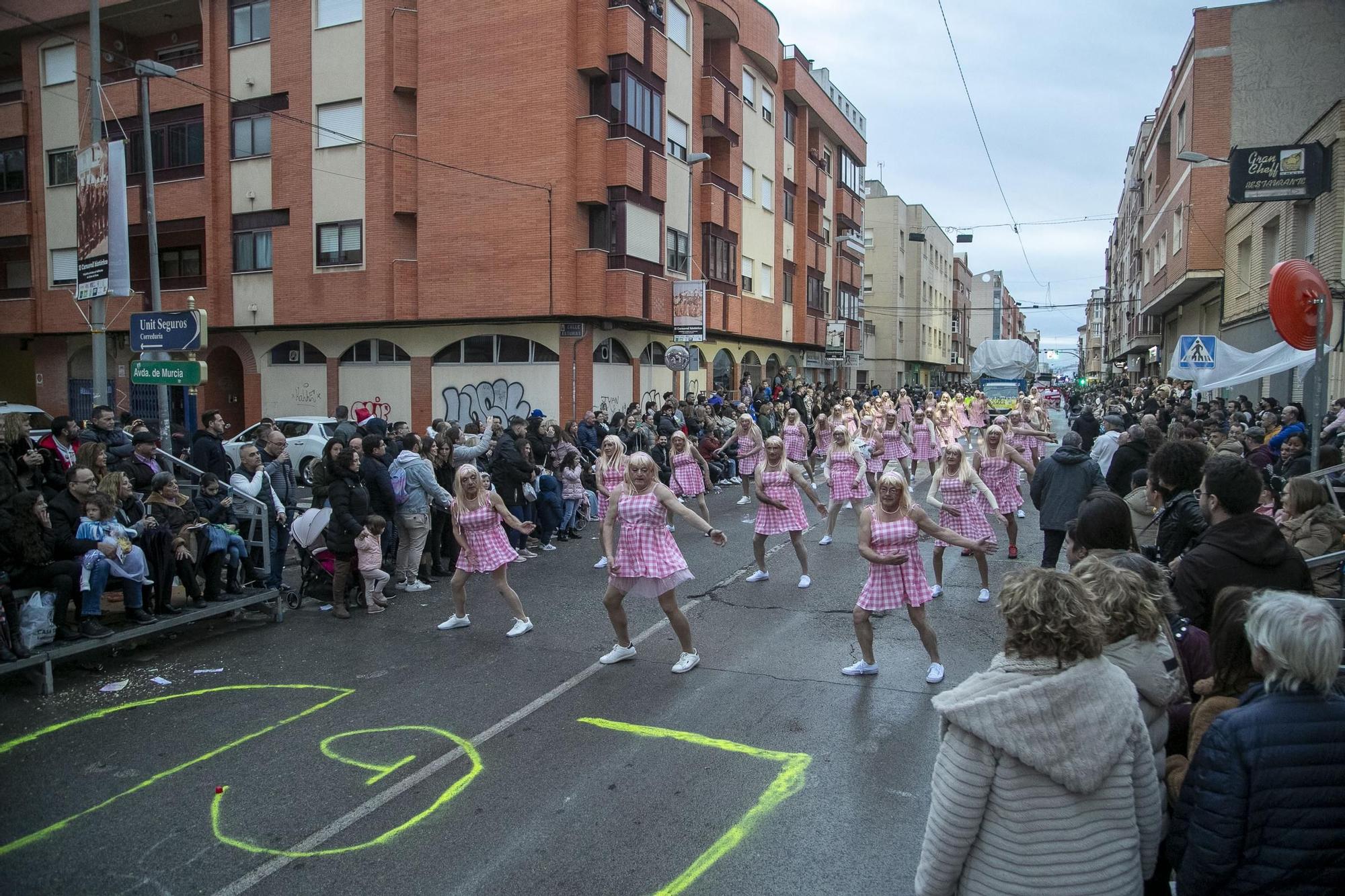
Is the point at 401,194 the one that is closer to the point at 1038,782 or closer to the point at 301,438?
the point at 301,438

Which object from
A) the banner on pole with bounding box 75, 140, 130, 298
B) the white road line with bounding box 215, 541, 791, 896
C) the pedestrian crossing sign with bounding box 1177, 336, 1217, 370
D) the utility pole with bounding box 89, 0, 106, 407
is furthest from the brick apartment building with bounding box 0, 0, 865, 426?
the white road line with bounding box 215, 541, 791, 896

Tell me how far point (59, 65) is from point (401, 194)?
519 inches

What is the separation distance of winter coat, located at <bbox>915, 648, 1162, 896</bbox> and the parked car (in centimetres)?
1821

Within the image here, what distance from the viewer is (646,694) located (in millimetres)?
6621

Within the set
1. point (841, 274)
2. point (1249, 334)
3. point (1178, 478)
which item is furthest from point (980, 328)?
point (1178, 478)

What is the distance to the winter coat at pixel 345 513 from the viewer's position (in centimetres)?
928

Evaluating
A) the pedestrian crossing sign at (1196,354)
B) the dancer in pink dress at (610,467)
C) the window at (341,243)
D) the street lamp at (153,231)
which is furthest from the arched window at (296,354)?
the pedestrian crossing sign at (1196,354)

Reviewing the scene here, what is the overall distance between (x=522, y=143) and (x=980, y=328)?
110757mm

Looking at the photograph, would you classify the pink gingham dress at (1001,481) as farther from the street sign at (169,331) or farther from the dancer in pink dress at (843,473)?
the street sign at (169,331)

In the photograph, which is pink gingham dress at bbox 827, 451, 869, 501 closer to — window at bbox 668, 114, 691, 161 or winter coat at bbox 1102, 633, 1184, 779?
winter coat at bbox 1102, 633, 1184, 779

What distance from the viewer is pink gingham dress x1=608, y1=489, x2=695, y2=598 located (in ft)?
23.6

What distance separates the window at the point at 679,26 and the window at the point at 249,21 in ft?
37.9

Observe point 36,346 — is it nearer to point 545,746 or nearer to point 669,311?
point 669,311

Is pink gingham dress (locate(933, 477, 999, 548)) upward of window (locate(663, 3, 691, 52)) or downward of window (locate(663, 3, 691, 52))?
downward
